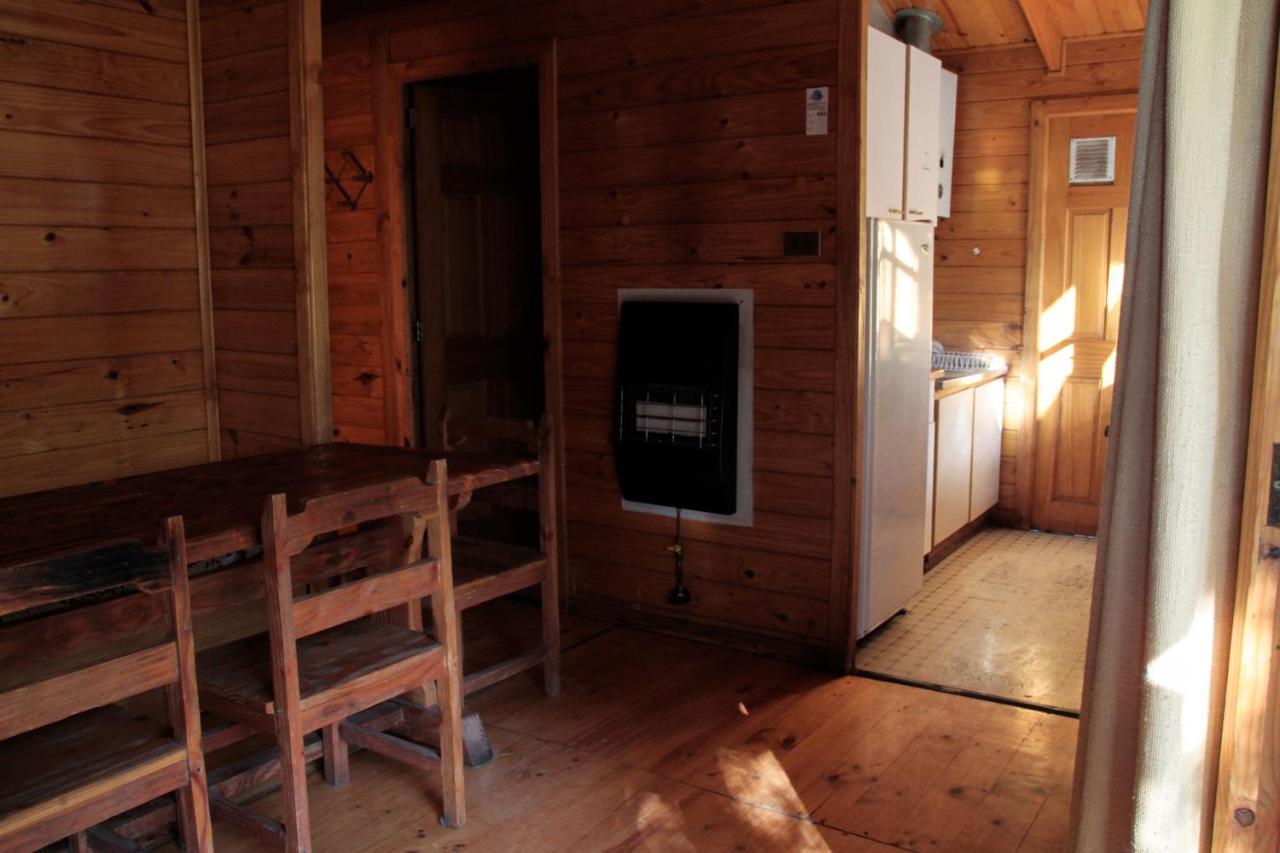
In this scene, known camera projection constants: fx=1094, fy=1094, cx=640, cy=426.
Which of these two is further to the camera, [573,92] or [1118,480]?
[573,92]

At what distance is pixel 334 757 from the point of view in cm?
278

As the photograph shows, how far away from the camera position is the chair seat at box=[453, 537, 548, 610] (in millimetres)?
3027

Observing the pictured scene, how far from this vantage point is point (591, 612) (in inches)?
163

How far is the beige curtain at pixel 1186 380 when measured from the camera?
149 centimetres

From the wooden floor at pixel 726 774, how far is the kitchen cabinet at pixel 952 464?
1390 millimetres

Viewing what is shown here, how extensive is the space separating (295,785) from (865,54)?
2.61 meters

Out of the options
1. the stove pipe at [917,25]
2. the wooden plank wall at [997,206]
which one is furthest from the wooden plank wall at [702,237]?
the wooden plank wall at [997,206]

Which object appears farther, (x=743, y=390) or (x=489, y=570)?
(x=743, y=390)

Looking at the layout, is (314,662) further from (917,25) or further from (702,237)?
(917,25)

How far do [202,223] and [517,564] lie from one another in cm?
147

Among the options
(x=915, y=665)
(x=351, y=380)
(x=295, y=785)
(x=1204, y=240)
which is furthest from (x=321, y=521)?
(x=351, y=380)

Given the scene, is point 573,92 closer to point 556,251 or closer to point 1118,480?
point 556,251

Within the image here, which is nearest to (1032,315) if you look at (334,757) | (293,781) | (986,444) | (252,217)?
(986,444)

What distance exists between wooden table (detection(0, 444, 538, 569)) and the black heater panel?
0.74m
